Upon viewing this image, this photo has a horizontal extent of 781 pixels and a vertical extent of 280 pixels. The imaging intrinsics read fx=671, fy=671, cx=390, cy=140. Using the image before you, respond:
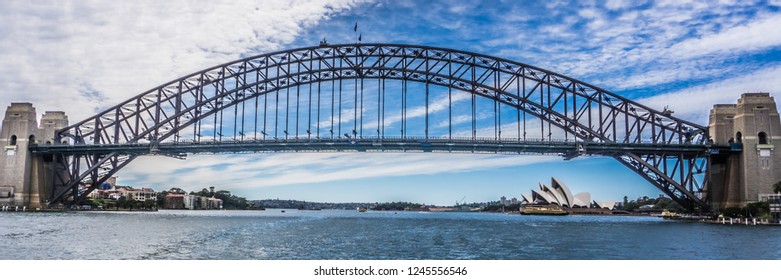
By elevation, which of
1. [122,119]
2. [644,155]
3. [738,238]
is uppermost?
[122,119]

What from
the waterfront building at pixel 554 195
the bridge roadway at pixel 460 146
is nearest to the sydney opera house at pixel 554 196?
the waterfront building at pixel 554 195

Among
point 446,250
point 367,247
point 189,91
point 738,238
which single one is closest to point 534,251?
point 446,250

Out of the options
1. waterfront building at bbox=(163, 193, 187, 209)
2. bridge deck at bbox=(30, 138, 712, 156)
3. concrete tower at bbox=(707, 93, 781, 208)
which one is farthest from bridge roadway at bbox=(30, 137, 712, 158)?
waterfront building at bbox=(163, 193, 187, 209)

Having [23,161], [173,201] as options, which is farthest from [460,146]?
[173,201]

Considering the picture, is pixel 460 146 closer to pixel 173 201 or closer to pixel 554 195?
pixel 554 195

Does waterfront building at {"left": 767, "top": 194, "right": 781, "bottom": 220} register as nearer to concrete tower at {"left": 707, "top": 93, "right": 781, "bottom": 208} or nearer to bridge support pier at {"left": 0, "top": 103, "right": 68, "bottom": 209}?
concrete tower at {"left": 707, "top": 93, "right": 781, "bottom": 208}
